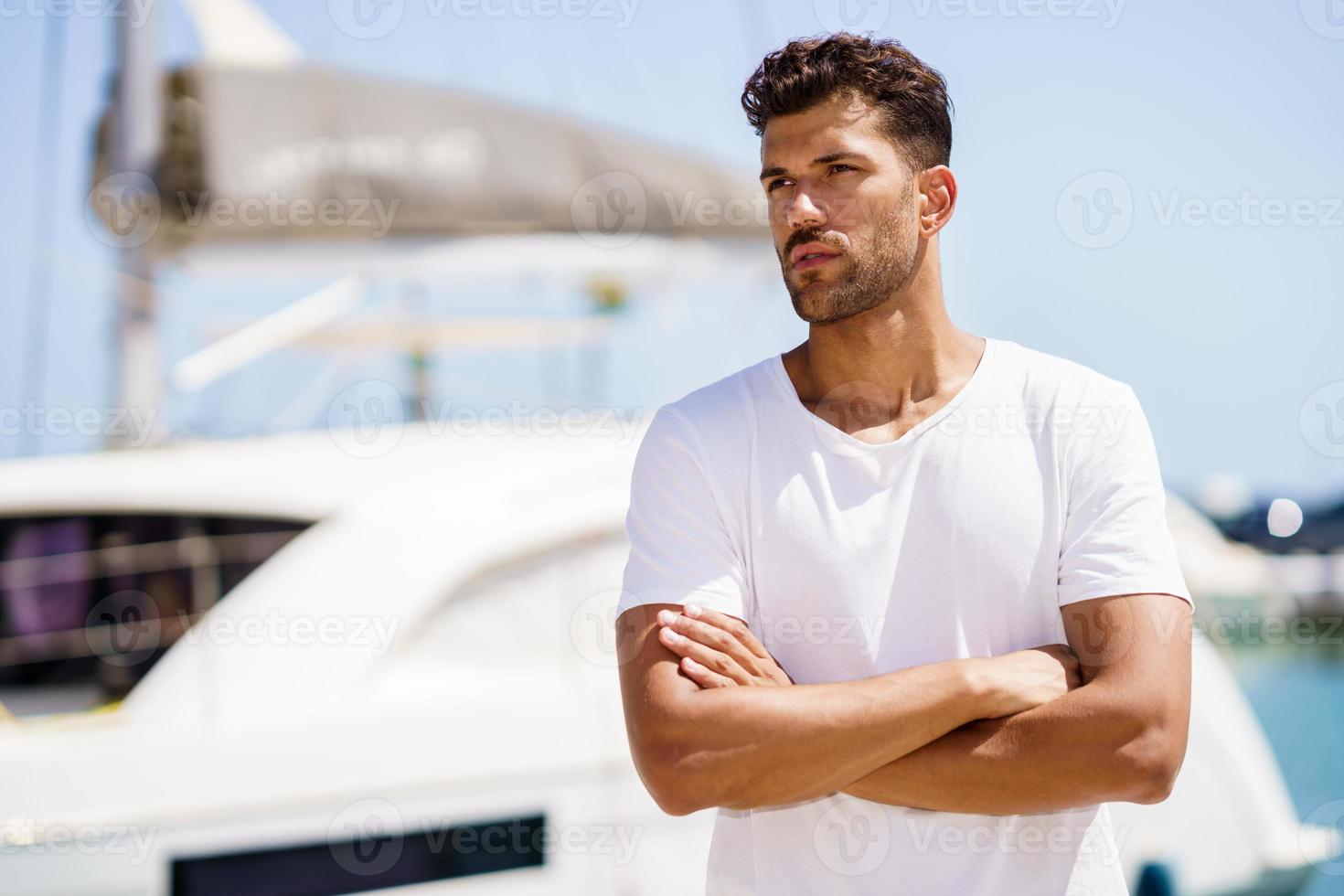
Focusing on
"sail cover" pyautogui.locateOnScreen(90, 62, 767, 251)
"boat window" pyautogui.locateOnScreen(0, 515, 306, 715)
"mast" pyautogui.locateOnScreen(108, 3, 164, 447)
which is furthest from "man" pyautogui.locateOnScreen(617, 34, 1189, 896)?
A: "mast" pyautogui.locateOnScreen(108, 3, 164, 447)

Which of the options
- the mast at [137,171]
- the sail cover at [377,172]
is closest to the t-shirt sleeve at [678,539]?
the sail cover at [377,172]

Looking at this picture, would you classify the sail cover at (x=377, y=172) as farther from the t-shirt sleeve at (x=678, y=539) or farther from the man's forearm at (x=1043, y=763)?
the man's forearm at (x=1043, y=763)

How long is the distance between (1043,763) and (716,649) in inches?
19.4

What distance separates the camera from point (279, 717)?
11.2 ft

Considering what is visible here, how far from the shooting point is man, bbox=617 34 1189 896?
5.51ft

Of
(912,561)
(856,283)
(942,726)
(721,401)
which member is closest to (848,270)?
(856,283)

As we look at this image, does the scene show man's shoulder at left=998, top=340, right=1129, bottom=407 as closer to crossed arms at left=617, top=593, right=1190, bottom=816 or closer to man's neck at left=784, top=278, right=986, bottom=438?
man's neck at left=784, top=278, right=986, bottom=438

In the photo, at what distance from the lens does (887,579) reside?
1.76 m

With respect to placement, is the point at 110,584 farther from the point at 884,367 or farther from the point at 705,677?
the point at 884,367

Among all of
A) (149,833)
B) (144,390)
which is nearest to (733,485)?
(149,833)

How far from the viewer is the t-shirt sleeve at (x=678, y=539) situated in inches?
70.5

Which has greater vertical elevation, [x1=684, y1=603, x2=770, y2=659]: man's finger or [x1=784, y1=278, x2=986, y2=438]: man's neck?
[x1=784, y1=278, x2=986, y2=438]: man's neck

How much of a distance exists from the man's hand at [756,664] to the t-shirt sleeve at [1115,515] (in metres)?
0.11

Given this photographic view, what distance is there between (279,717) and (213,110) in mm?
2457
